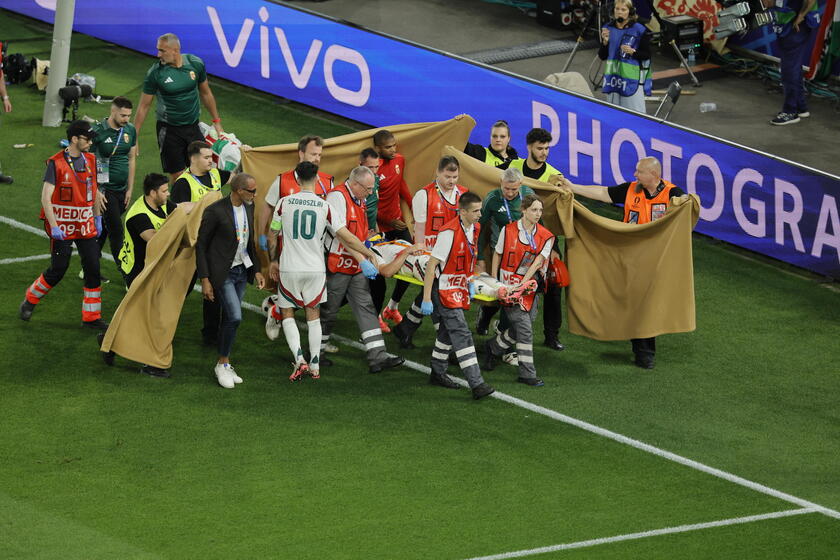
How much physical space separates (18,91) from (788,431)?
14.2 meters

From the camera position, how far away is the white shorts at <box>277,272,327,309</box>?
12875 millimetres

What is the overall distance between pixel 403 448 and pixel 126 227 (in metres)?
3.73

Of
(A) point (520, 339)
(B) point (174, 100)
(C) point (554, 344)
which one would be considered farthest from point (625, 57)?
(A) point (520, 339)

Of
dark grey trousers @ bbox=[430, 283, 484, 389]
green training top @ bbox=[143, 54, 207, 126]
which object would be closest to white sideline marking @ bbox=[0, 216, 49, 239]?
green training top @ bbox=[143, 54, 207, 126]

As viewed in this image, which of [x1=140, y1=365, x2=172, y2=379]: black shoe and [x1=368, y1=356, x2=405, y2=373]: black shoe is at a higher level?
[x1=368, y1=356, x2=405, y2=373]: black shoe

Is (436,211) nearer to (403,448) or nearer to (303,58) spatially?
(403,448)

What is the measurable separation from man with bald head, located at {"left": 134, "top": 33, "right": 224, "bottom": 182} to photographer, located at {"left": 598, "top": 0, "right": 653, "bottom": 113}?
20.1ft

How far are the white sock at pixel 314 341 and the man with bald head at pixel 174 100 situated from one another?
401 cm

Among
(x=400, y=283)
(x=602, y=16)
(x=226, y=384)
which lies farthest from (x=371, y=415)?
(x=602, y=16)

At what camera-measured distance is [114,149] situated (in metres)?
14.8

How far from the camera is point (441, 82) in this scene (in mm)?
19766

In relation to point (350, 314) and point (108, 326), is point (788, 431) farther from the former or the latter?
point (108, 326)

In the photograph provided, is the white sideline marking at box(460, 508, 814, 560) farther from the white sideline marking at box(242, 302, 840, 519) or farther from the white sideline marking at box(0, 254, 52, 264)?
the white sideline marking at box(0, 254, 52, 264)

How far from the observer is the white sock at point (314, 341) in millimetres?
13125
